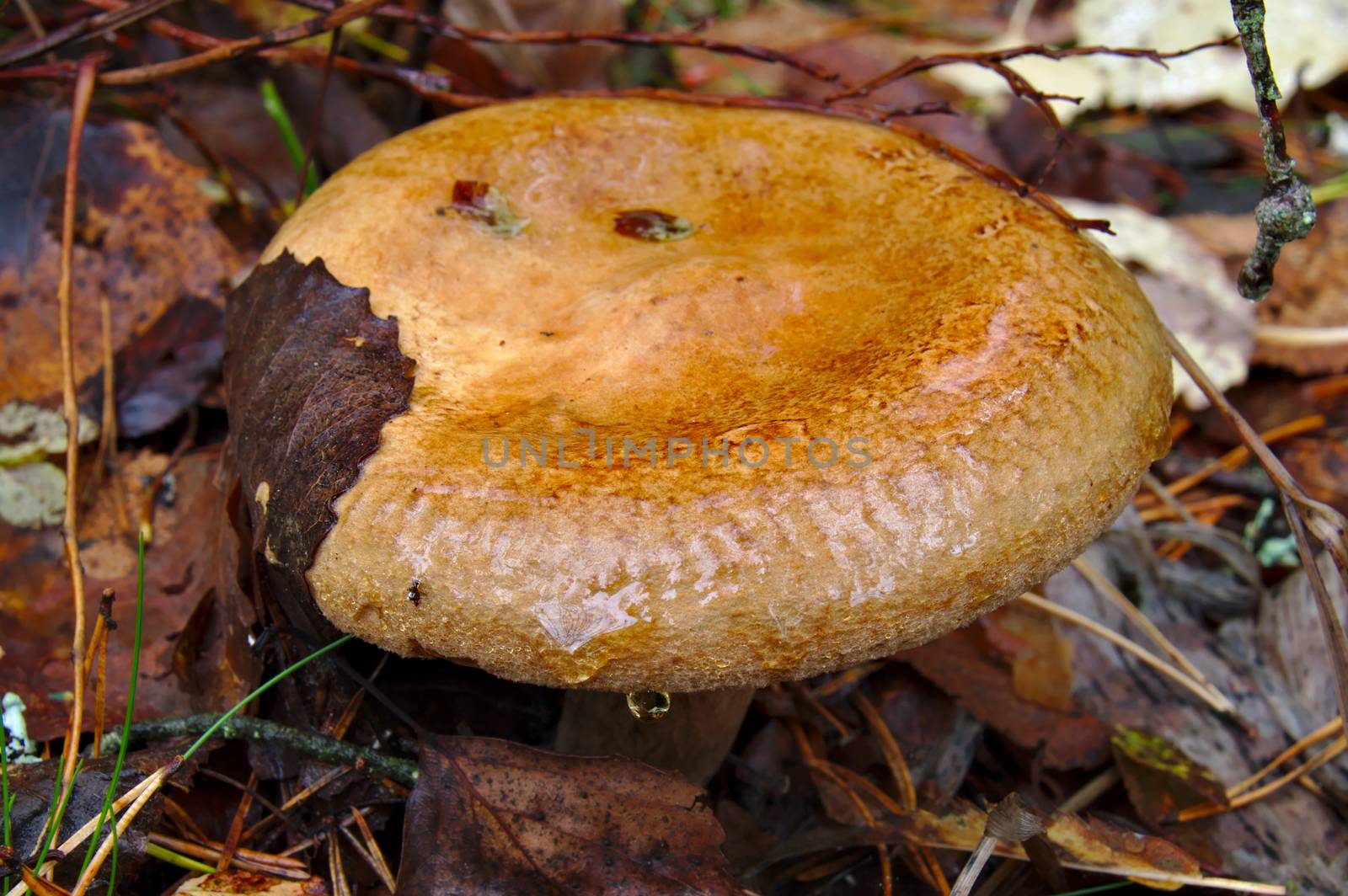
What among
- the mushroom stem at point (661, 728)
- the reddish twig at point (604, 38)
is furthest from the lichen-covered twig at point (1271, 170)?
the mushroom stem at point (661, 728)

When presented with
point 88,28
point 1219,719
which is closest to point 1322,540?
point 1219,719

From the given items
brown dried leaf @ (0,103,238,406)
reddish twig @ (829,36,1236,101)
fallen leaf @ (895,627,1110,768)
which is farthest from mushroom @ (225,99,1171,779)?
brown dried leaf @ (0,103,238,406)

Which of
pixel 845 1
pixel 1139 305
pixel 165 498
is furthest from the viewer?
pixel 845 1

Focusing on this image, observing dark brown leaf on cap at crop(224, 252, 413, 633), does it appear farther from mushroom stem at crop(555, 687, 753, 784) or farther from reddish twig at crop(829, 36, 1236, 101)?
reddish twig at crop(829, 36, 1236, 101)

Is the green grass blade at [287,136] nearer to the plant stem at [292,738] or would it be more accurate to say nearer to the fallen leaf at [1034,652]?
the plant stem at [292,738]

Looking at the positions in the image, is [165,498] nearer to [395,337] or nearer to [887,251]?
[395,337]

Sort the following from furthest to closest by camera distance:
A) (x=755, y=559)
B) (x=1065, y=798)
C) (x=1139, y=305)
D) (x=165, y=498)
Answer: (x=165, y=498) → (x=1065, y=798) → (x=1139, y=305) → (x=755, y=559)

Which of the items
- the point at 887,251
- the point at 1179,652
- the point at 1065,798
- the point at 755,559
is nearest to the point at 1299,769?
the point at 1179,652
